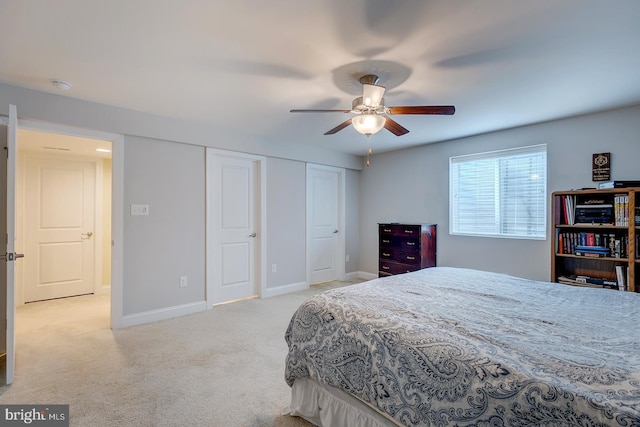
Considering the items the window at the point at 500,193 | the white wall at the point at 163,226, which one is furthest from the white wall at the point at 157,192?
the window at the point at 500,193

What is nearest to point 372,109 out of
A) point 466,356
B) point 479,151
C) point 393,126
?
point 393,126

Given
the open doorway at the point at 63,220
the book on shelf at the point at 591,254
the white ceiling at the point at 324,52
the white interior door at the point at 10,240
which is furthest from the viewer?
the open doorway at the point at 63,220

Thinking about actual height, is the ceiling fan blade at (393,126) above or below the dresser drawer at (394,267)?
above

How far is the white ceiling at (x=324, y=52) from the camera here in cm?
160

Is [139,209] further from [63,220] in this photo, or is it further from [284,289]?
[284,289]

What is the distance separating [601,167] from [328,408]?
11.6ft

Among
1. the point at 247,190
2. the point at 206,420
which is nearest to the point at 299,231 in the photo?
the point at 247,190

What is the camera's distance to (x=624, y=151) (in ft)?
9.80

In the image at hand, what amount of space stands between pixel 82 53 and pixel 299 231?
3329 millimetres

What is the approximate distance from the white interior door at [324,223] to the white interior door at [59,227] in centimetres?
331

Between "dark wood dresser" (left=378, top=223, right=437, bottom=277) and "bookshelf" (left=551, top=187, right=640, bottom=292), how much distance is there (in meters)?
1.46

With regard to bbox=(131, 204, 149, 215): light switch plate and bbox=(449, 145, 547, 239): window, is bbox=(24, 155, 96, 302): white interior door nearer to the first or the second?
bbox=(131, 204, 149, 215): light switch plate

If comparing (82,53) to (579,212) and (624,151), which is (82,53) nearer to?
(579,212)

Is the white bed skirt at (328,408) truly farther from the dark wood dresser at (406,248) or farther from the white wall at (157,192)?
the dark wood dresser at (406,248)
